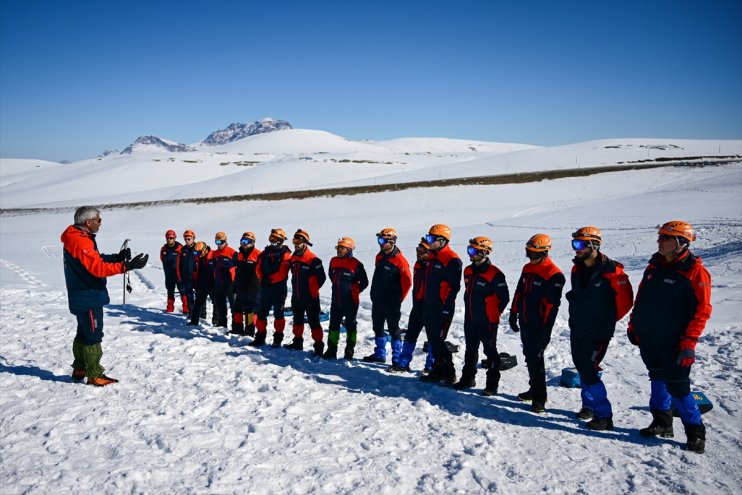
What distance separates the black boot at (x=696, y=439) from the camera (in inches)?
176

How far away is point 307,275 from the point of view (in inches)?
303

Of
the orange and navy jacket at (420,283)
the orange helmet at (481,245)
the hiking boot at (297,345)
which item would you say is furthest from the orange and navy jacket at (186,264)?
the orange helmet at (481,245)

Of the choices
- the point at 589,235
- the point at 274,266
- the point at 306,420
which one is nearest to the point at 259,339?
the point at 274,266

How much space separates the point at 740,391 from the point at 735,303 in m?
4.48

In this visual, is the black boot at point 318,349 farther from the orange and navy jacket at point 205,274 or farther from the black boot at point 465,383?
the orange and navy jacket at point 205,274

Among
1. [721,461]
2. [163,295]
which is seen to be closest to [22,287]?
[163,295]

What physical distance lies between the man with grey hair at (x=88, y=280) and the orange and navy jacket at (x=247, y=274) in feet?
9.56

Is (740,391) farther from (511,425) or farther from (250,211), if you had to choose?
(250,211)

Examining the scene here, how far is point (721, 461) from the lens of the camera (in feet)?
14.2

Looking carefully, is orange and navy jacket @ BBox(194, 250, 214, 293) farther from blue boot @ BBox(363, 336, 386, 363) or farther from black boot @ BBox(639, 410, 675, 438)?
black boot @ BBox(639, 410, 675, 438)

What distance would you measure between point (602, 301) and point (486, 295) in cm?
142

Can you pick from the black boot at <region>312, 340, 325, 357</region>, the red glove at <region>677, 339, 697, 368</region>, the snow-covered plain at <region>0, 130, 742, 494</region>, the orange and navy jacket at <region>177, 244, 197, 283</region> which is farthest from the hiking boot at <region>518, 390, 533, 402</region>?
the orange and navy jacket at <region>177, 244, 197, 283</region>

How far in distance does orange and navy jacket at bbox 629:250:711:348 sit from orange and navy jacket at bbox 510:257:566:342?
867 millimetres

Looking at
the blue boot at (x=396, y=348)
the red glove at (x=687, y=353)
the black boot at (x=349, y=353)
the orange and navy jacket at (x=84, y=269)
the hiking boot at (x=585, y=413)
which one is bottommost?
the hiking boot at (x=585, y=413)
